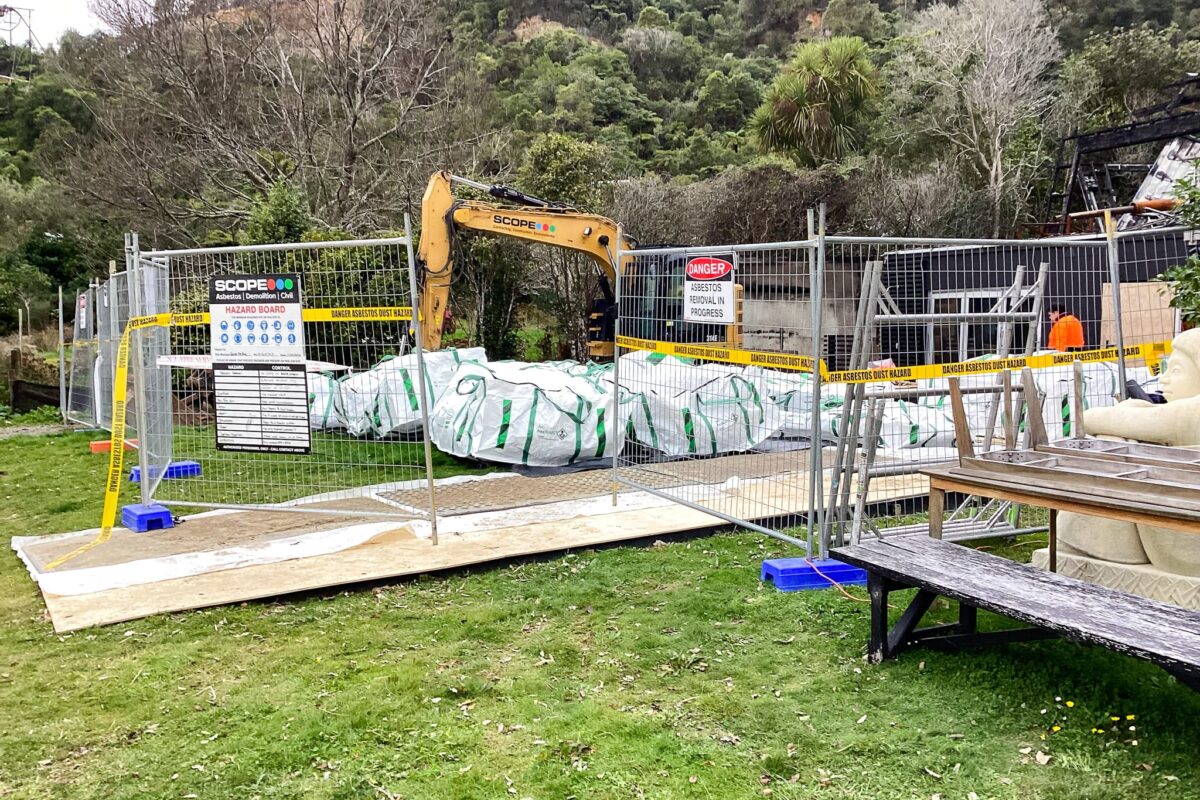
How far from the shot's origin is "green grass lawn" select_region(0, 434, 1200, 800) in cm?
290

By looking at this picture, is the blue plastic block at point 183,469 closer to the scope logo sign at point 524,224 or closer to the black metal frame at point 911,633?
the scope logo sign at point 524,224

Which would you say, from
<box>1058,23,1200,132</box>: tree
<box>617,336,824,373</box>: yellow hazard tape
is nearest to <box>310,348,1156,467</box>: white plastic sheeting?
<box>617,336,824,373</box>: yellow hazard tape

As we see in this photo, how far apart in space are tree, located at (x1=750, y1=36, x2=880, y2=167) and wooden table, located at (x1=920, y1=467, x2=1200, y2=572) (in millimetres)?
27518

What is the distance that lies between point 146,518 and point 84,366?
6.71 metres

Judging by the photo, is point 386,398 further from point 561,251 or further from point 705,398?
point 561,251

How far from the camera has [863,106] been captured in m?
30.2

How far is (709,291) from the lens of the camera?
5527 millimetres

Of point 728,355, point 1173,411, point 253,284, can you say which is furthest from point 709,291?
point 253,284

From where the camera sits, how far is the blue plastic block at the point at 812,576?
4883 millimetres

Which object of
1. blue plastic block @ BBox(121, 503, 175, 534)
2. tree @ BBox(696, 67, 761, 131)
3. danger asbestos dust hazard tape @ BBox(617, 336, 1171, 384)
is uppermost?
tree @ BBox(696, 67, 761, 131)

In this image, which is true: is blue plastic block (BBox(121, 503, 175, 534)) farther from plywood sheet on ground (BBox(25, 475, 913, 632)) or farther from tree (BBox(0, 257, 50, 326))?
tree (BBox(0, 257, 50, 326))

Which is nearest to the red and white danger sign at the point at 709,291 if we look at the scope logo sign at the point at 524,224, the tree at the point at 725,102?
the scope logo sign at the point at 524,224

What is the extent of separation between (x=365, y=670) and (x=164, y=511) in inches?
135

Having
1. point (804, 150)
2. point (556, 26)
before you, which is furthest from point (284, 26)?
point (556, 26)
